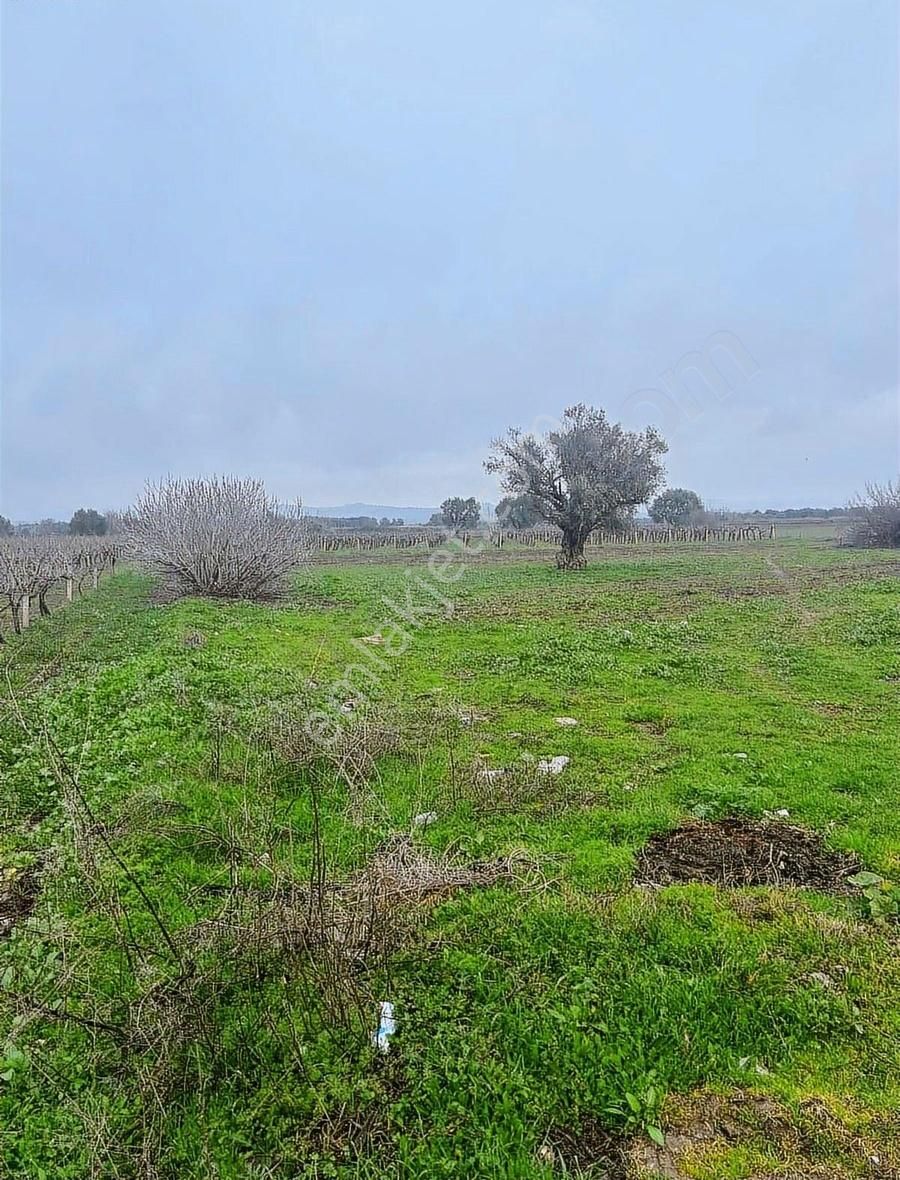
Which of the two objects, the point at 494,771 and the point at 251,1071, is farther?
the point at 494,771

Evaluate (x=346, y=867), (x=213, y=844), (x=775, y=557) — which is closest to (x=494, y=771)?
(x=346, y=867)

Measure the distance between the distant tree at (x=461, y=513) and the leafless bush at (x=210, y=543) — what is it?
55225mm

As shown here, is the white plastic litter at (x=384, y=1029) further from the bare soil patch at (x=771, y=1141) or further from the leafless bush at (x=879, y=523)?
the leafless bush at (x=879, y=523)

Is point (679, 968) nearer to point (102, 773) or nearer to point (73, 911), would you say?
point (73, 911)

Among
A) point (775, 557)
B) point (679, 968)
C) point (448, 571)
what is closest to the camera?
point (679, 968)

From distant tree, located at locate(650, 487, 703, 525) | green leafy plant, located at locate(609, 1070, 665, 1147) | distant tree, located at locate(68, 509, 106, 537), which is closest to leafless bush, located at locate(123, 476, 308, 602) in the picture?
green leafy plant, located at locate(609, 1070, 665, 1147)

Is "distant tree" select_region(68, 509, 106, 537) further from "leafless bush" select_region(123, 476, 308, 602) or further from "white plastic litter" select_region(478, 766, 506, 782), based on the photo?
"white plastic litter" select_region(478, 766, 506, 782)

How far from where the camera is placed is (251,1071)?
2850 millimetres

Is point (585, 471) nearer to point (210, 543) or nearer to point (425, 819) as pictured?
point (210, 543)

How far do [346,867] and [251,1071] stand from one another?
58.4 inches

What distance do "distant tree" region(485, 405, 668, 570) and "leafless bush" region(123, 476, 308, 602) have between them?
1024 centimetres

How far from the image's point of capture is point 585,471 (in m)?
25.3

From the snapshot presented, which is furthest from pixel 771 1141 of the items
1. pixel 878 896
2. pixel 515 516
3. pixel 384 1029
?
pixel 515 516

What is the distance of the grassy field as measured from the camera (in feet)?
8.38
